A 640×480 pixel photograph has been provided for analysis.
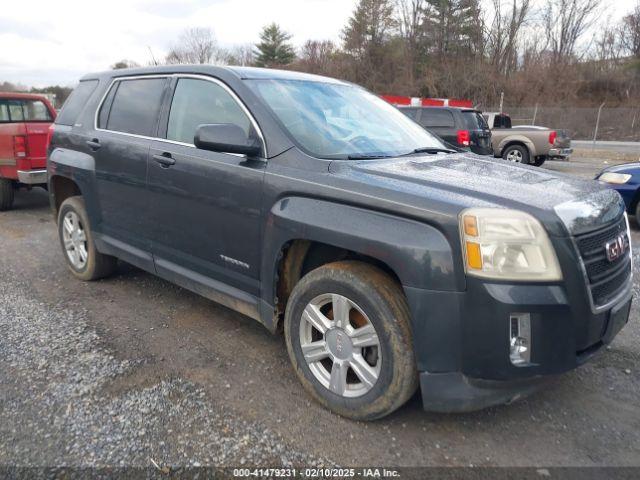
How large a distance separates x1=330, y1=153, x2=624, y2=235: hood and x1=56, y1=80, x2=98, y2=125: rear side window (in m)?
2.99

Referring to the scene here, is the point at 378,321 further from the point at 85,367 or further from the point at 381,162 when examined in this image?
the point at 85,367

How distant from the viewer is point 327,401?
2.75 meters

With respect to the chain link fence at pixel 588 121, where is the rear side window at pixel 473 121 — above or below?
below

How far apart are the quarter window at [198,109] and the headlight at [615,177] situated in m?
5.83

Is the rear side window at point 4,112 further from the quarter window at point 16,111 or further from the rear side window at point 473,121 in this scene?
the rear side window at point 473,121

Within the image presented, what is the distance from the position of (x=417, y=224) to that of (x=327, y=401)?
1.12 m

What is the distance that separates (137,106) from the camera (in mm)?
4047

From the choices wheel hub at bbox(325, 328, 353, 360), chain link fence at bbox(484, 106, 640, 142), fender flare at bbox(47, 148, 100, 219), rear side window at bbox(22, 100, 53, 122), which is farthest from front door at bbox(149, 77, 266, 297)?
chain link fence at bbox(484, 106, 640, 142)

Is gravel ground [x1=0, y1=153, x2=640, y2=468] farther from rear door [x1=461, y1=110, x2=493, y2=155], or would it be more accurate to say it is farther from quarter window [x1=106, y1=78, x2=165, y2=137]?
rear door [x1=461, y1=110, x2=493, y2=155]

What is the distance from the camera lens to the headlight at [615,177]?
686 cm

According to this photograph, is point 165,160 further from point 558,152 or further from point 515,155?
point 558,152

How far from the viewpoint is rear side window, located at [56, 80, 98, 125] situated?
4.61 m

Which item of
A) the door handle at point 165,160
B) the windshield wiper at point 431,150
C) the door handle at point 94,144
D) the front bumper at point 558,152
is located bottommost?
the front bumper at point 558,152

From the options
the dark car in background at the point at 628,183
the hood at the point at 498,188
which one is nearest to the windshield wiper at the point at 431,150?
the hood at the point at 498,188
